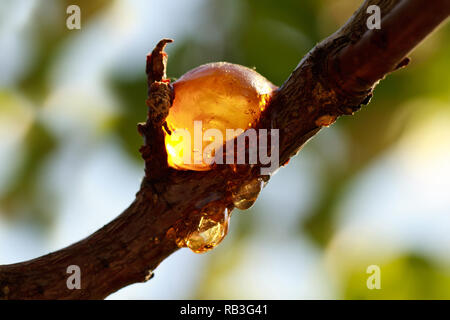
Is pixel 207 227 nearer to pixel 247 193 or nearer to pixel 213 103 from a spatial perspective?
pixel 247 193

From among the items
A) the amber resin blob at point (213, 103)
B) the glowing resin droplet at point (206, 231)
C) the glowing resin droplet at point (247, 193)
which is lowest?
the glowing resin droplet at point (206, 231)

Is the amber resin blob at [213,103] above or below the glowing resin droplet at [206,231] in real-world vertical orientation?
above

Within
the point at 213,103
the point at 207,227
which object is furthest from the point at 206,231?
the point at 213,103

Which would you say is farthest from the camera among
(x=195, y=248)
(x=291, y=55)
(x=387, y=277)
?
(x=291, y=55)
